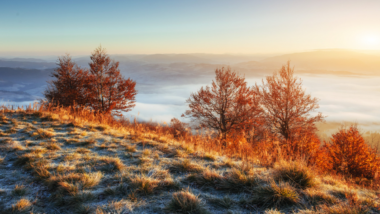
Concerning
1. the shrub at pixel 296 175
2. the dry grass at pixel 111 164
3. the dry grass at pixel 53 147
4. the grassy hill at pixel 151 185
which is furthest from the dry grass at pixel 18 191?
the shrub at pixel 296 175

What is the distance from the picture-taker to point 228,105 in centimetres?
2723

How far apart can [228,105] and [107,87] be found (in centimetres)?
2031

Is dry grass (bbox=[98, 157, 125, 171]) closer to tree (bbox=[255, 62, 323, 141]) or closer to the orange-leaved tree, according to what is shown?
tree (bbox=[255, 62, 323, 141])

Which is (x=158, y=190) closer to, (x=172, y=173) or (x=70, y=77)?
(x=172, y=173)

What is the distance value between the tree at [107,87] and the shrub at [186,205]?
29151 millimetres

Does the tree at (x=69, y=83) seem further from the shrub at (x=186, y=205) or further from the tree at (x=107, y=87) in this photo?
the shrub at (x=186, y=205)

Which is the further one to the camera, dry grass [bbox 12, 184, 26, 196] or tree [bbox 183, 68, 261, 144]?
tree [bbox 183, 68, 261, 144]

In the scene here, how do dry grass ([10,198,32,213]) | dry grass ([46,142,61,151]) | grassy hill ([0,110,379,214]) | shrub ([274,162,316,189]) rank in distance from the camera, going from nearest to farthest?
dry grass ([10,198,32,213]), grassy hill ([0,110,379,214]), shrub ([274,162,316,189]), dry grass ([46,142,61,151])

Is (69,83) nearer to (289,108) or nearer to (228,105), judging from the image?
(228,105)

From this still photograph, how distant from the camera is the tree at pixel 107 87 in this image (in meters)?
30.4

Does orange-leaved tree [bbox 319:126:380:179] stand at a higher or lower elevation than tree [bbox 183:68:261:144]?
lower

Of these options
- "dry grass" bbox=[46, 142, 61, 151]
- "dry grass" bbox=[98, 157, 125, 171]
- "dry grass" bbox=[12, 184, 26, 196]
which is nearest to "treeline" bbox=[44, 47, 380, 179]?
"dry grass" bbox=[46, 142, 61, 151]

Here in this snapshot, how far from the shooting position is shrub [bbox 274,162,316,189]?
384 cm

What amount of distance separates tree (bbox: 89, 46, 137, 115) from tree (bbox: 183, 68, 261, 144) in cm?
1310
